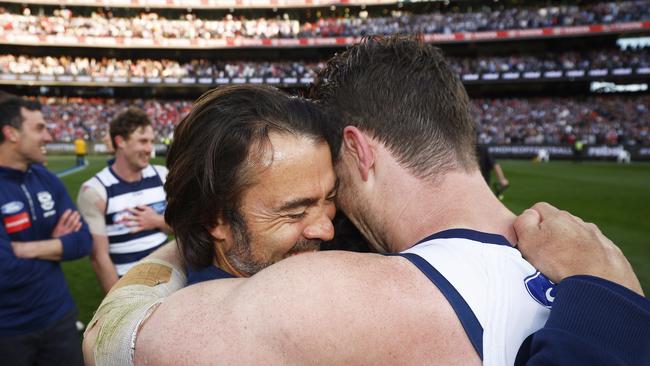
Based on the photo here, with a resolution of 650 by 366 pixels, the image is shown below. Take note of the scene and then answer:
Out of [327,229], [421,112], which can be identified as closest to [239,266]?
[327,229]

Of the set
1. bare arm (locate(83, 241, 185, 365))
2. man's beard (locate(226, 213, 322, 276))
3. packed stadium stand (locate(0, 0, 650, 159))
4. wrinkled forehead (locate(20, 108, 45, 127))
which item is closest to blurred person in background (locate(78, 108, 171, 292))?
wrinkled forehead (locate(20, 108, 45, 127))

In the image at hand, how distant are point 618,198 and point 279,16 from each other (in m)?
40.2

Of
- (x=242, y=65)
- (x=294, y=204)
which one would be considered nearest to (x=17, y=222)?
(x=294, y=204)

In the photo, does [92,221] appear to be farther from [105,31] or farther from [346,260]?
[105,31]

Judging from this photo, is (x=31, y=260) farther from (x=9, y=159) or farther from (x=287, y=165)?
(x=287, y=165)

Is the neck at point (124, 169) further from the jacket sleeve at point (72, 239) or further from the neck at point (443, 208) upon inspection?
the neck at point (443, 208)

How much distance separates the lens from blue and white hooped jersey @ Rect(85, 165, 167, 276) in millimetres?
4688

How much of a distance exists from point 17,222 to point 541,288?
3963mm

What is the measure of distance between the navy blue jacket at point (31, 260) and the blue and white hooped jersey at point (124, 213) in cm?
43

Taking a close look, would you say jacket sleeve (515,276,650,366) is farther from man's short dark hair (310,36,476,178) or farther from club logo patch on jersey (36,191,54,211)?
club logo patch on jersey (36,191,54,211)

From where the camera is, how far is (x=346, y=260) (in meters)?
1.26

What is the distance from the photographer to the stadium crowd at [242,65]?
39.9 metres

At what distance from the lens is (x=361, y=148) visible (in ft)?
5.82

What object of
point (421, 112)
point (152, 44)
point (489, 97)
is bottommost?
point (489, 97)
